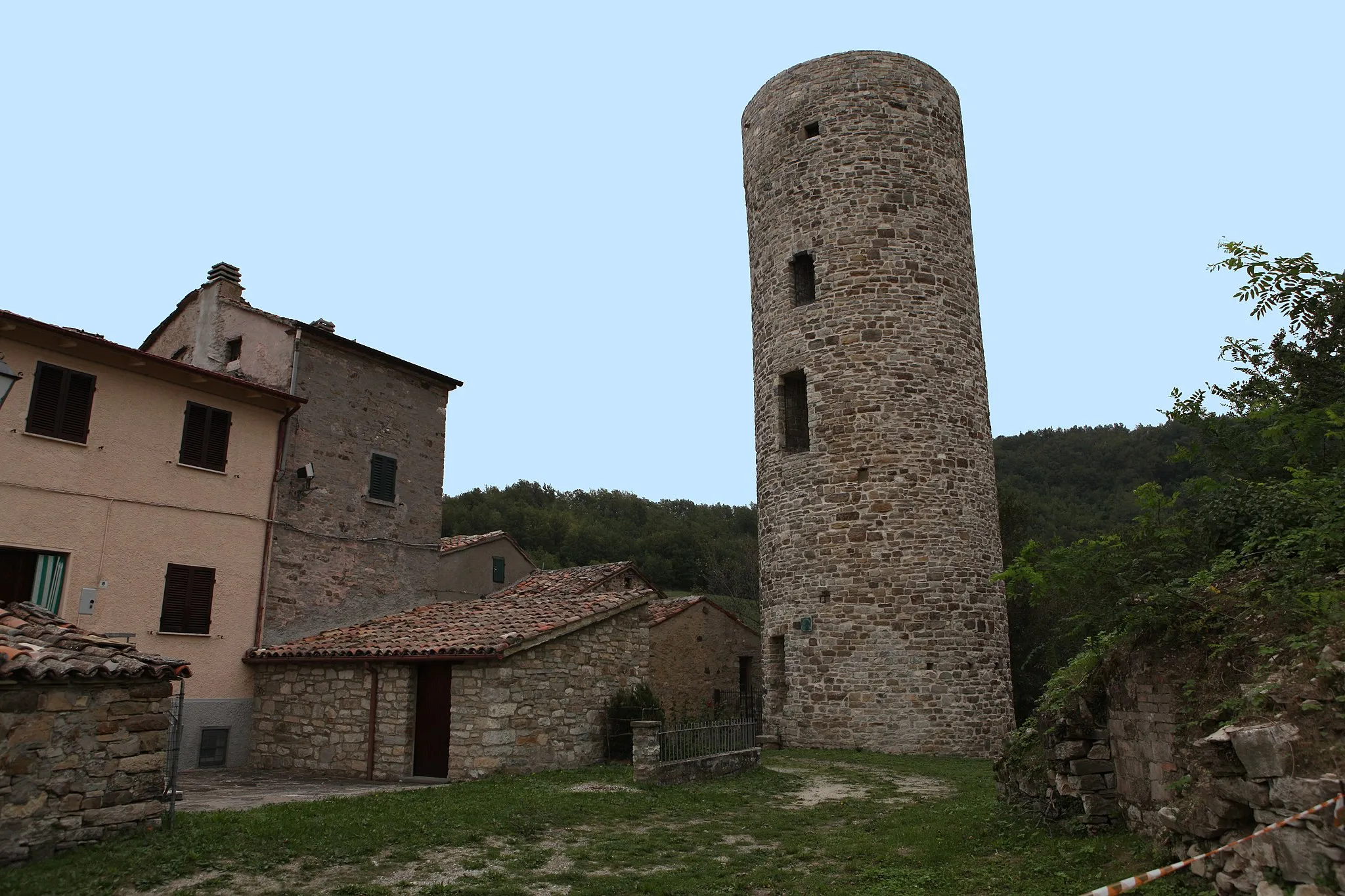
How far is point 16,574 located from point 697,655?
42.5ft

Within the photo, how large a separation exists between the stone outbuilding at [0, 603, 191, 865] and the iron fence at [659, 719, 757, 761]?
6.47 m

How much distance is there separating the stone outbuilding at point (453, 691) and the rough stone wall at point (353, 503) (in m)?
1.07

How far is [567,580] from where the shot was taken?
19.7 m

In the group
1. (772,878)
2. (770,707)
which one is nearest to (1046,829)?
(772,878)

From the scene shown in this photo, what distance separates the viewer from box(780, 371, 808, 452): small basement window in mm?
19062

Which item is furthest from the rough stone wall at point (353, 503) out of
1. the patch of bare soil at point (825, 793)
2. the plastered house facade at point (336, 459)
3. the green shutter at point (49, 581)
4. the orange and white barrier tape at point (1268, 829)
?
the orange and white barrier tape at point (1268, 829)

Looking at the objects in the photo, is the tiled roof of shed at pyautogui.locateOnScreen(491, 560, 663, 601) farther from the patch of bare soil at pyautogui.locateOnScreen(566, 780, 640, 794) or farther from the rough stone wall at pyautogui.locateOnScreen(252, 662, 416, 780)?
the patch of bare soil at pyautogui.locateOnScreen(566, 780, 640, 794)

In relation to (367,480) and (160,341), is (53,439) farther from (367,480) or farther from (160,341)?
(160,341)

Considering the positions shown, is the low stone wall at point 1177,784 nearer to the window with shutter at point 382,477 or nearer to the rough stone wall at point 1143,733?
the rough stone wall at point 1143,733

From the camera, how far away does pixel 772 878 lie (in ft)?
24.3

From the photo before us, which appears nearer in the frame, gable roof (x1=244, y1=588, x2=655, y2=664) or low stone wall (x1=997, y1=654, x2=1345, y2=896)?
low stone wall (x1=997, y1=654, x2=1345, y2=896)

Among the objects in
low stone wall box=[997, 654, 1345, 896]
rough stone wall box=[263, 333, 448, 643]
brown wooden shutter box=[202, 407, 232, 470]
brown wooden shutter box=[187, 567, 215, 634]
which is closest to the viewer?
low stone wall box=[997, 654, 1345, 896]

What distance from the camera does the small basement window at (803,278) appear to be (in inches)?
759

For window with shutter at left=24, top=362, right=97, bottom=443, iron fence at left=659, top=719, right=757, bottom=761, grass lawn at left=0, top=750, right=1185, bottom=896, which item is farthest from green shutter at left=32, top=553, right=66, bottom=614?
iron fence at left=659, top=719, right=757, bottom=761
